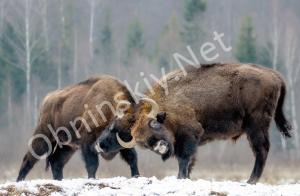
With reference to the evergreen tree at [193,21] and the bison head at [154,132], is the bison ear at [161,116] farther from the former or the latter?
the evergreen tree at [193,21]

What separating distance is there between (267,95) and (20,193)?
19.6ft

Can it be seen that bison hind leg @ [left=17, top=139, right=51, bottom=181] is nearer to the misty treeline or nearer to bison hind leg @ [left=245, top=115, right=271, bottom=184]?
bison hind leg @ [left=245, top=115, right=271, bottom=184]

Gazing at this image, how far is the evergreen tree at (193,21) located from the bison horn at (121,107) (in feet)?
136

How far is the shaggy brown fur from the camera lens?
569 inches

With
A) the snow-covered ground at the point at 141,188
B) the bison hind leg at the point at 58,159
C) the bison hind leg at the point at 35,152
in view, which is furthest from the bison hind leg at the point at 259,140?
the bison hind leg at the point at 35,152

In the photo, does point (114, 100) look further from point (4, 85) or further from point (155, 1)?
point (155, 1)

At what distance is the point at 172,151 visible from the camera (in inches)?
567

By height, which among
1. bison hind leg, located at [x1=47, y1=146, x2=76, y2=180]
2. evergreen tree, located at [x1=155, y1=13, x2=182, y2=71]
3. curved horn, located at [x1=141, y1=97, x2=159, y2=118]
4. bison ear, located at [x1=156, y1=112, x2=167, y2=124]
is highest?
evergreen tree, located at [x1=155, y1=13, x2=182, y2=71]

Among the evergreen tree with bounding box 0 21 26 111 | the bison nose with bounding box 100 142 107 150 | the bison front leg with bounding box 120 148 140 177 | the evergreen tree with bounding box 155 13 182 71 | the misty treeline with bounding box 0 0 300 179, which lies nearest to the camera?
the bison nose with bounding box 100 142 107 150

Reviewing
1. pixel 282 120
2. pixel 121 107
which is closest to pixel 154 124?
pixel 121 107

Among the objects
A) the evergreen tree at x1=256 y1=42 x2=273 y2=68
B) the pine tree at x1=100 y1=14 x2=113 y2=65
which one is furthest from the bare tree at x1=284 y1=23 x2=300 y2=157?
the pine tree at x1=100 y1=14 x2=113 y2=65

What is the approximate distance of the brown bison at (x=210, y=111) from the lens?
14445 millimetres

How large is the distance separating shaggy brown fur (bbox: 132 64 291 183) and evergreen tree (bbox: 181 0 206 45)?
41.5 meters

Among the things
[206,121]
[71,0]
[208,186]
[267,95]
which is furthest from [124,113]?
[71,0]
